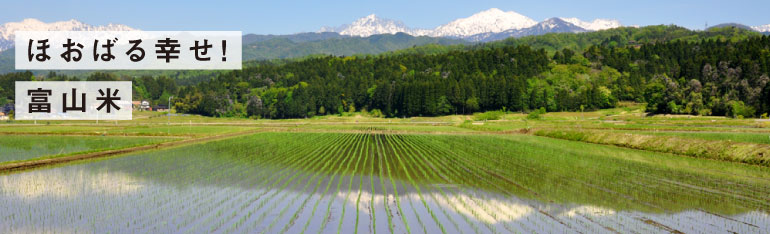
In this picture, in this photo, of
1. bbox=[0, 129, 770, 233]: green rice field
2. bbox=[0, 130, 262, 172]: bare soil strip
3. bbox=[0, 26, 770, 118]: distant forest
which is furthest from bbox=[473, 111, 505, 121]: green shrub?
bbox=[0, 129, 770, 233]: green rice field

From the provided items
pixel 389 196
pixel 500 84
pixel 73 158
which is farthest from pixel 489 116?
pixel 389 196

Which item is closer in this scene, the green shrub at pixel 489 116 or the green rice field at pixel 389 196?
the green rice field at pixel 389 196

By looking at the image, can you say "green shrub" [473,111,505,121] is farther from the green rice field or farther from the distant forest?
the green rice field

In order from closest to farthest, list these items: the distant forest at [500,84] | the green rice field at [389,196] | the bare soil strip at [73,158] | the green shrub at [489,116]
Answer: the green rice field at [389,196] → the bare soil strip at [73,158] → the distant forest at [500,84] → the green shrub at [489,116]

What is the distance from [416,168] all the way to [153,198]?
1345cm

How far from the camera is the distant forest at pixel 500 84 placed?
91.6m

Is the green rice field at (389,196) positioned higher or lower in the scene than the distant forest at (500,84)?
lower

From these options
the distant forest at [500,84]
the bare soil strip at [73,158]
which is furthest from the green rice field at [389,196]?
the distant forest at [500,84]

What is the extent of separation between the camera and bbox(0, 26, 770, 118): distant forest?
9162cm

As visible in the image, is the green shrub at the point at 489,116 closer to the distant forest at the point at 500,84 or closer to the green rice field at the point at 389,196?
the distant forest at the point at 500,84

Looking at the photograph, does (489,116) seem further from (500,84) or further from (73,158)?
(73,158)

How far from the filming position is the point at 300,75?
168500 millimetres

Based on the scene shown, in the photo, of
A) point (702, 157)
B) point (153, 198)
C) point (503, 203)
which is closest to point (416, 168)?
point (503, 203)

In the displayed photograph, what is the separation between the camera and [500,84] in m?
119
